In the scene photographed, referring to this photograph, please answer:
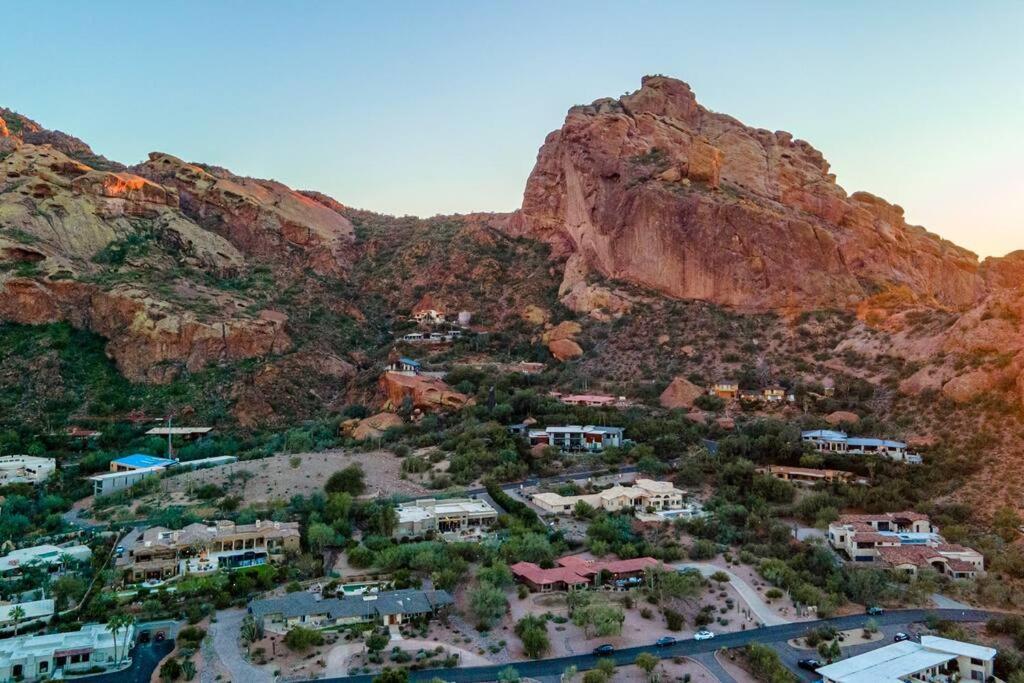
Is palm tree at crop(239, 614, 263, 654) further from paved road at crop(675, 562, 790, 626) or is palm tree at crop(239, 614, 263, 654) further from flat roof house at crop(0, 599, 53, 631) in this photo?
paved road at crop(675, 562, 790, 626)

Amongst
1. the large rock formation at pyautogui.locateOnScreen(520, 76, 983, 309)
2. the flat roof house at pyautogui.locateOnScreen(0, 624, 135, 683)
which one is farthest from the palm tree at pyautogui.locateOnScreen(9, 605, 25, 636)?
the large rock formation at pyautogui.locateOnScreen(520, 76, 983, 309)

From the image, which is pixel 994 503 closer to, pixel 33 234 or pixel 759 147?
pixel 759 147

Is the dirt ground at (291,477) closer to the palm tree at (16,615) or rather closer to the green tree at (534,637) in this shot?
the palm tree at (16,615)

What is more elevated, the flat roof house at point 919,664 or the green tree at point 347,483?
the green tree at point 347,483

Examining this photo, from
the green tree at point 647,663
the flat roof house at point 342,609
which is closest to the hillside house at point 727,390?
the flat roof house at point 342,609

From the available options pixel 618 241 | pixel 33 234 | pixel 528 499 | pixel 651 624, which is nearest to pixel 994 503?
pixel 651 624

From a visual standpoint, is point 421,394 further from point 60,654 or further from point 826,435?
point 60,654
